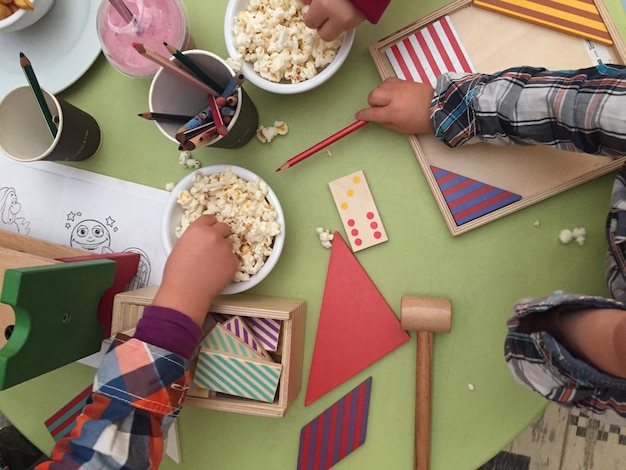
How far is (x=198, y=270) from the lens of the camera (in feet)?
2.07

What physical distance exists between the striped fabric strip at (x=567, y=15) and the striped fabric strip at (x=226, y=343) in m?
0.55

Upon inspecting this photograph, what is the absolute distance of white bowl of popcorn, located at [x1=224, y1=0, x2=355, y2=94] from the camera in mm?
642

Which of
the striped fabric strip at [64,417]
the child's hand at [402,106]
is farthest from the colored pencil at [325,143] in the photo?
the striped fabric strip at [64,417]

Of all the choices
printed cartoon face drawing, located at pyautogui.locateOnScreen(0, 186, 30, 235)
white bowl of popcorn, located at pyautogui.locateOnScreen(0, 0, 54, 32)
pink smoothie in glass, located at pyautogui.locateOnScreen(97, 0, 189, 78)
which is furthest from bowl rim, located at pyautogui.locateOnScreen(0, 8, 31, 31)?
printed cartoon face drawing, located at pyautogui.locateOnScreen(0, 186, 30, 235)

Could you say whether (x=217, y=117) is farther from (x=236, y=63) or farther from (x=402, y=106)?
(x=402, y=106)

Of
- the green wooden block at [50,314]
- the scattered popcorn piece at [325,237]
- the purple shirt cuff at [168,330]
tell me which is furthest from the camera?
the scattered popcorn piece at [325,237]

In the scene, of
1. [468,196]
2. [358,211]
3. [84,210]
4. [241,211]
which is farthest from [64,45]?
[468,196]

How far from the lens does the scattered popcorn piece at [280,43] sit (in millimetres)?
644

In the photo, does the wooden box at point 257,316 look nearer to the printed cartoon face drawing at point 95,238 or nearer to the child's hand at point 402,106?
the printed cartoon face drawing at point 95,238

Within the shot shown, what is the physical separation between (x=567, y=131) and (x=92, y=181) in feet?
2.15

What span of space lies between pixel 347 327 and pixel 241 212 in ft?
0.72

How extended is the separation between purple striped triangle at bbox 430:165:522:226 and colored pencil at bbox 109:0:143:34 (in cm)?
44

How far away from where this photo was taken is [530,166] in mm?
678

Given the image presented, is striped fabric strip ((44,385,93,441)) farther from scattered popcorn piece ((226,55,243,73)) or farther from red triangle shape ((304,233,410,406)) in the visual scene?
scattered popcorn piece ((226,55,243,73))
